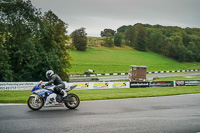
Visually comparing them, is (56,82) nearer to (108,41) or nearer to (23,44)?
(23,44)

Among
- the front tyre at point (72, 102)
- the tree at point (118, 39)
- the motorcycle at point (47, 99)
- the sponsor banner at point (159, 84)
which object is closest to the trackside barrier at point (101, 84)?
the sponsor banner at point (159, 84)

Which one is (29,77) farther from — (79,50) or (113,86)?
(79,50)

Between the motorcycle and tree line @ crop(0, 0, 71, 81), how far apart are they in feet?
75.7

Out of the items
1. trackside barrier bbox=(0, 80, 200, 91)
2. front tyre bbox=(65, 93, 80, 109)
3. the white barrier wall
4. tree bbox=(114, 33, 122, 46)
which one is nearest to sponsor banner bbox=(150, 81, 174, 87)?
trackside barrier bbox=(0, 80, 200, 91)

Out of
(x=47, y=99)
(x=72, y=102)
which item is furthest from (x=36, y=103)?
(x=72, y=102)

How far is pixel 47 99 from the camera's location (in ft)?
35.0

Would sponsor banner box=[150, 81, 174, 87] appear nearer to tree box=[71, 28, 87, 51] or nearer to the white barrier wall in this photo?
the white barrier wall

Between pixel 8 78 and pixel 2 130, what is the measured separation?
94.2ft

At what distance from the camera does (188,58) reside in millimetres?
107500

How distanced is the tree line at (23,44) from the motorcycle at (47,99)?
909 inches

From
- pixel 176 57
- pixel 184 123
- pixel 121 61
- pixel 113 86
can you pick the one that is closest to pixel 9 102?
pixel 184 123

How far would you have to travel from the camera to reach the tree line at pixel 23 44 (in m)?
32.6

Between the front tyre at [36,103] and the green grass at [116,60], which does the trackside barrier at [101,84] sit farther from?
the green grass at [116,60]

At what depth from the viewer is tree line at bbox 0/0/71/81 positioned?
32.6 metres
